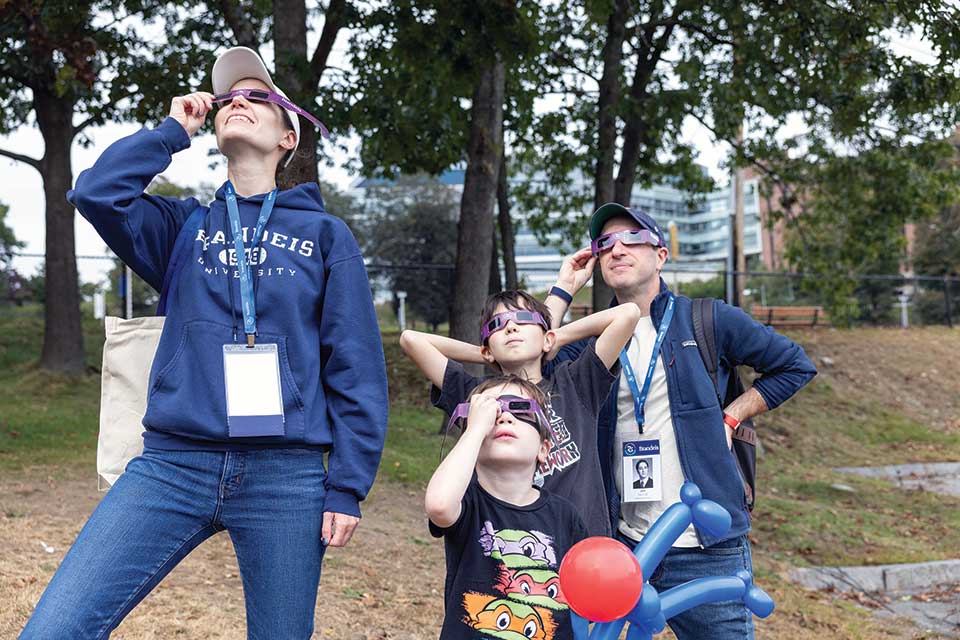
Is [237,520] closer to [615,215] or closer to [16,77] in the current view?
[615,215]

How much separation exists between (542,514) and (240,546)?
2.55 feet

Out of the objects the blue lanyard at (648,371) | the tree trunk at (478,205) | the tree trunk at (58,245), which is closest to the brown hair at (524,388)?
the blue lanyard at (648,371)

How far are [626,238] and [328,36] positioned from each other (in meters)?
5.94

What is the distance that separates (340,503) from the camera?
2.50 meters

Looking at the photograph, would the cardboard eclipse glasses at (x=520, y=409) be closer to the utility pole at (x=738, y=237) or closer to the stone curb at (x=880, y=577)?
the stone curb at (x=880, y=577)

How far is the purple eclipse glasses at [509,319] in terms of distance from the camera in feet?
10.3

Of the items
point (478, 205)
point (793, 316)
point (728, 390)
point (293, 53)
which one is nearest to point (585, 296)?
point (793, 316)

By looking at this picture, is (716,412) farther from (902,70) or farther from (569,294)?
(902,70)

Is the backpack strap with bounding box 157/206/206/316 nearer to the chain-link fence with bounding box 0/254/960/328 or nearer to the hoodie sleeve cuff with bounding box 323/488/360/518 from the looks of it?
the hoodie sleeve cuff with bounding box 323/488/360/518

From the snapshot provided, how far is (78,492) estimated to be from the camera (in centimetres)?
802

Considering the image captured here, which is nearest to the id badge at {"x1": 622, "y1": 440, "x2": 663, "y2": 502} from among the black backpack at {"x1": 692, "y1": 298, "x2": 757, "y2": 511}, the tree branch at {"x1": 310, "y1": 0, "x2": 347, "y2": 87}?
the black backpack at {"x1": 692, "y1": 298, "x2": 757, "y2": 511}

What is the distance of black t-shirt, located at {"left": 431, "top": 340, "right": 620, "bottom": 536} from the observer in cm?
285

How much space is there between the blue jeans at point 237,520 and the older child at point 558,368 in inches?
29.2

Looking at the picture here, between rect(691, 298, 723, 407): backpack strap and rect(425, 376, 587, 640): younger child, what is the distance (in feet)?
2.91
